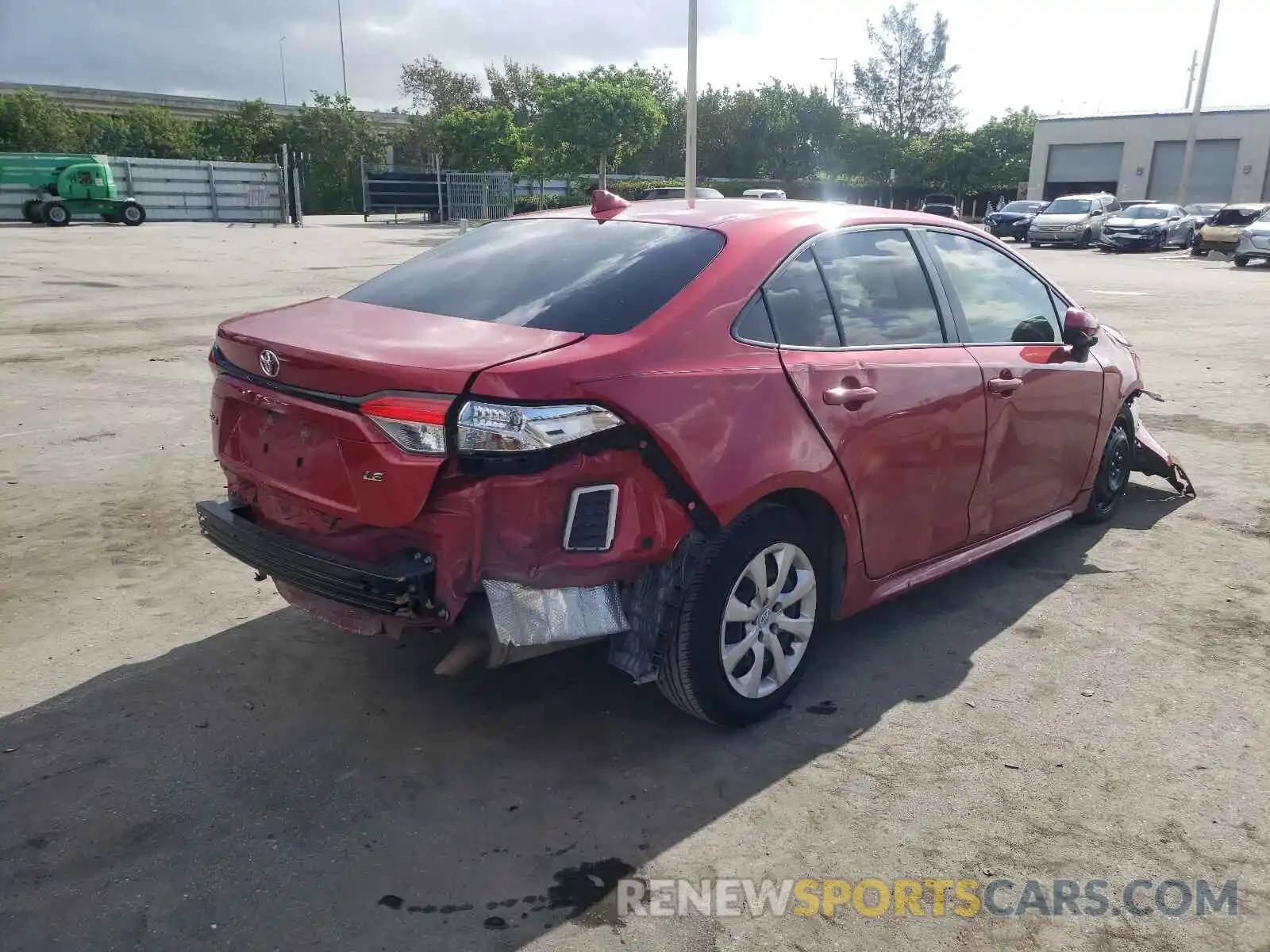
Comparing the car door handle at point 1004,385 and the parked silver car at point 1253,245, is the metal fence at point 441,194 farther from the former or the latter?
the car door handle at point 1004,385

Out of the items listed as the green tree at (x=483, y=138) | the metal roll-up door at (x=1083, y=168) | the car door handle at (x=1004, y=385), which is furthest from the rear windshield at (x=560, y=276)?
the metal roll-up door at (x=1083, y=168)

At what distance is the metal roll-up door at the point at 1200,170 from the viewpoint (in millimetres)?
51562

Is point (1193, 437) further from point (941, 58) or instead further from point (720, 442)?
point (941, 58)

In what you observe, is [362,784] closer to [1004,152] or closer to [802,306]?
[802,306]

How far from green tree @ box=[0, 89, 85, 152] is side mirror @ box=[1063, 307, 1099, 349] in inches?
2282

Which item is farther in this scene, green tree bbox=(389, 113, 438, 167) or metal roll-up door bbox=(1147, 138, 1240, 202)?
green tree bbox=(389, 113, 438, 167)

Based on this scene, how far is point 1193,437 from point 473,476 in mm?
6768

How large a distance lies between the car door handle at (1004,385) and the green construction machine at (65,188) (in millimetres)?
36927

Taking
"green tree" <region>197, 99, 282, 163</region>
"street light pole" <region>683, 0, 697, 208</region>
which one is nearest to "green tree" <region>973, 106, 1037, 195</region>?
"green tree" <region>197, 99, 282, 163</region>

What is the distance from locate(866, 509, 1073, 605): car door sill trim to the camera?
396cm

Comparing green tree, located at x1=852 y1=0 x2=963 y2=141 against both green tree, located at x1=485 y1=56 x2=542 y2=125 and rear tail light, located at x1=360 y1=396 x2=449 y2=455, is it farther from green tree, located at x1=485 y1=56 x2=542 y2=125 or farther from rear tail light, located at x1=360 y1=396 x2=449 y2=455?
rear tail light, located at x1=360 y1=396 x2=449 y2=455

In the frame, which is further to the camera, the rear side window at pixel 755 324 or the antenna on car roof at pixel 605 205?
the antenna on car roof at pixel 605 205

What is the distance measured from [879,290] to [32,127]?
59379mm

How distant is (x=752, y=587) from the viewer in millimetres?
3367
